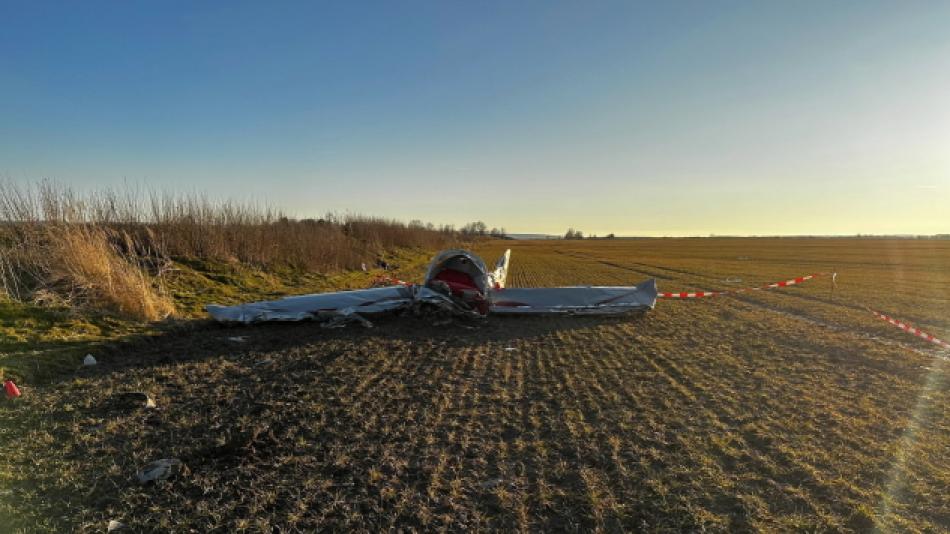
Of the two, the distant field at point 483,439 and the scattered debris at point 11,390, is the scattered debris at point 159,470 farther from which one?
the scattered debris at point 11,390

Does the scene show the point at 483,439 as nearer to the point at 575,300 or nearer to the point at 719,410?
the point at 719,410

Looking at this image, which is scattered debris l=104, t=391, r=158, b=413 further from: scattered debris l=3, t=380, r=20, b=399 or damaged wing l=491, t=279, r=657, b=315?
damaged wing l=491, t=279, r=657, b=315

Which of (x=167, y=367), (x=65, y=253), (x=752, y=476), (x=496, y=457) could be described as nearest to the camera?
(x=752, y=476)

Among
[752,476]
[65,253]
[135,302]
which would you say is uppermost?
[65,253]

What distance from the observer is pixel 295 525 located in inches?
115

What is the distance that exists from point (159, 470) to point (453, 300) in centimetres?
733

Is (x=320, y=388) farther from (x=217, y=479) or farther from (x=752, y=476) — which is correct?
(x=752, y=476)

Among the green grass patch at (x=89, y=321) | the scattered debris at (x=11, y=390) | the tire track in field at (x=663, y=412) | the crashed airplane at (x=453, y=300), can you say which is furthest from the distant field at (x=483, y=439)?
the crashed airplane at (x=453, y=300)

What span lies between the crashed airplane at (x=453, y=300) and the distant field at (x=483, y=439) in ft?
4.03

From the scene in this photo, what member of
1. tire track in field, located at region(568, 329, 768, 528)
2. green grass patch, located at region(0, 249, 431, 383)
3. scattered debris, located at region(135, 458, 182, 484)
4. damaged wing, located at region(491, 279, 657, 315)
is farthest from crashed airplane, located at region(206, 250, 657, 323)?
scattered debris, located at region(135, 458, 182, 484)

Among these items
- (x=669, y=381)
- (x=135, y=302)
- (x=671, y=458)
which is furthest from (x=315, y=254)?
(x=671, y=458)

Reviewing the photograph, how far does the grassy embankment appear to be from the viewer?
682cm

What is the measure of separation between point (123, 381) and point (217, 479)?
3.08 meters

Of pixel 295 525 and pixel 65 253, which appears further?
pixel 65 253
